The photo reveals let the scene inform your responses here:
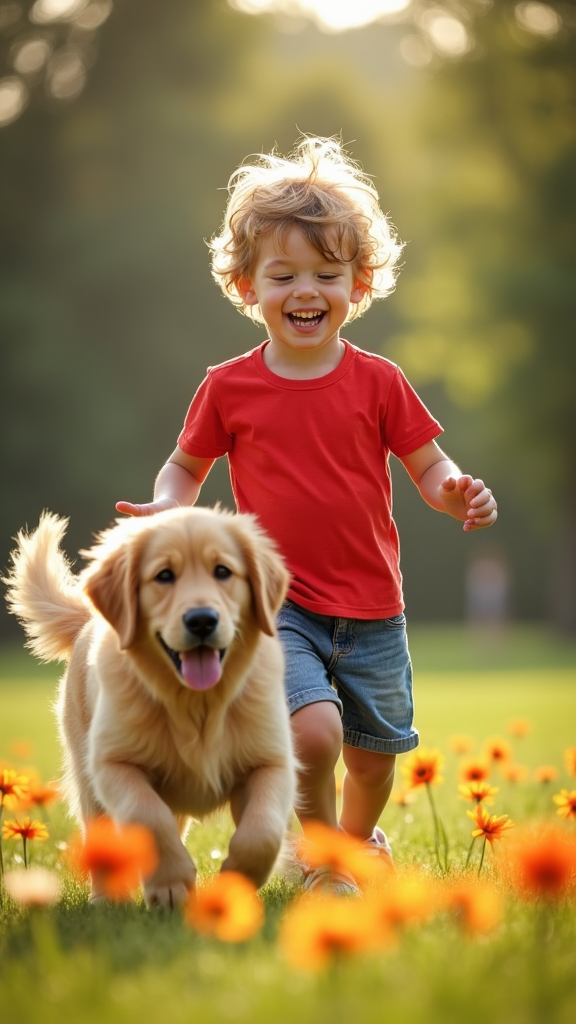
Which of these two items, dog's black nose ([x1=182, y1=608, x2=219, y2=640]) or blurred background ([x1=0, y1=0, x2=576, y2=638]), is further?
blurred background ([x1=0, y1=0, x2=576, y2=638])

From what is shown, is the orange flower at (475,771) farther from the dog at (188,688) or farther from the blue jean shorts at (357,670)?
the dog at (188,688)

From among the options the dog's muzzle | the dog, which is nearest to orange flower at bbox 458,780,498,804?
the dog

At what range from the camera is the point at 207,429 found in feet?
14.3

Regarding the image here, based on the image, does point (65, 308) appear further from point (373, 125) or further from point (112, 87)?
point (373, 125)


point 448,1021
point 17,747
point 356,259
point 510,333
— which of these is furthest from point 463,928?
point 510,333

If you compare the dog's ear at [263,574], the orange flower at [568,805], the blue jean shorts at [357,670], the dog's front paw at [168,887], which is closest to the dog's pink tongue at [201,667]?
the dog's ear at [263,574]

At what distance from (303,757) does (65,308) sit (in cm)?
2678

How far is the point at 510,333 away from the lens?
2506cm

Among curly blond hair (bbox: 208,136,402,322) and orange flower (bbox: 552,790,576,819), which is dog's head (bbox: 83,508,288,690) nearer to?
orange flower (bbox: 552,790,576,819)

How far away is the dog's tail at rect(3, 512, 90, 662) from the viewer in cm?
441

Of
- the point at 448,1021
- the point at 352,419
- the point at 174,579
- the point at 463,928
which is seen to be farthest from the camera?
the point at 352,419

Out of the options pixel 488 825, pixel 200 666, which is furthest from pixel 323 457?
pixel 488 825

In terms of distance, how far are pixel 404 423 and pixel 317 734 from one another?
46.6 inches

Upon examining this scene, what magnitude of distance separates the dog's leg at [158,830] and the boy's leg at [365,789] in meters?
1.22
